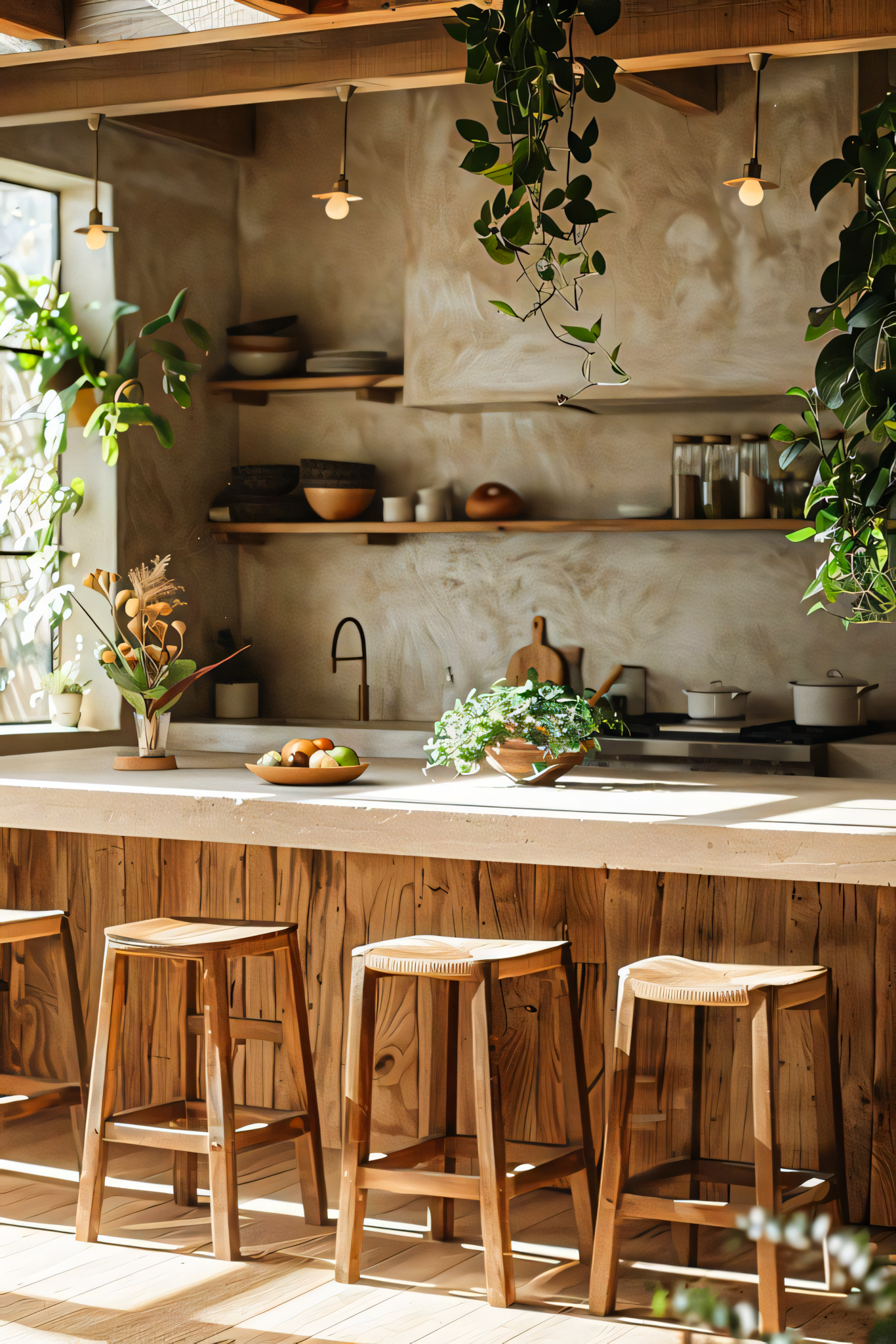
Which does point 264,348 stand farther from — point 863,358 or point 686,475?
point 863,358

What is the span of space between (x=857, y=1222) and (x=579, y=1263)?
0.59m

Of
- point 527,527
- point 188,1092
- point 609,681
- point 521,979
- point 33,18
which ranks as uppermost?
point 33,18

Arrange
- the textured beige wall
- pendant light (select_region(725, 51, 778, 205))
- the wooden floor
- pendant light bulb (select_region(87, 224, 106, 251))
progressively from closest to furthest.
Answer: the wooden floor < pendant light (select_region(725, 51, 778, 205)) < pendant light bulb (select_region(87, 224, 106, 251)) < the textured beige wall

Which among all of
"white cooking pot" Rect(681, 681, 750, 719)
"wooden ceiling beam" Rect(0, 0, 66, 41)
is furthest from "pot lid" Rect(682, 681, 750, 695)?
"wooden ceiling beam" Rect(0, 0, 66, 41)

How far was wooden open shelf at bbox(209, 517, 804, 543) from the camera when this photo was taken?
5.30m

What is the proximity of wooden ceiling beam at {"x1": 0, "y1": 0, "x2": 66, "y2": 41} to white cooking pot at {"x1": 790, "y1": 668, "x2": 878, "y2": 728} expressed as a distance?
10.3ft

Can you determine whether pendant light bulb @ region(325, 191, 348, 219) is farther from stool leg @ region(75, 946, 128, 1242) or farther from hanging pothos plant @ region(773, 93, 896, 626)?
stool leg @ region(75, 946, 128, 1242)

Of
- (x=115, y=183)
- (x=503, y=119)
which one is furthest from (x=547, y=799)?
(x=115, y=183)

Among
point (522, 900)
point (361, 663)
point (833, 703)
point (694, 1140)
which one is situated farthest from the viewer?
point (361, 663)

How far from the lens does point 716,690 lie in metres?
5.31

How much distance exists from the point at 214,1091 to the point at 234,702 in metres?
3.31

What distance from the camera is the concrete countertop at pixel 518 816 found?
277cm

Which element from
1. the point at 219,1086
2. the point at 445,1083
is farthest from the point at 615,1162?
the point at 219,1086

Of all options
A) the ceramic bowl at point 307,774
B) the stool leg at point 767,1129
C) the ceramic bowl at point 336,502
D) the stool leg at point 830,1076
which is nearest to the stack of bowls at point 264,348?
the ceramic bowl at point 336,502
